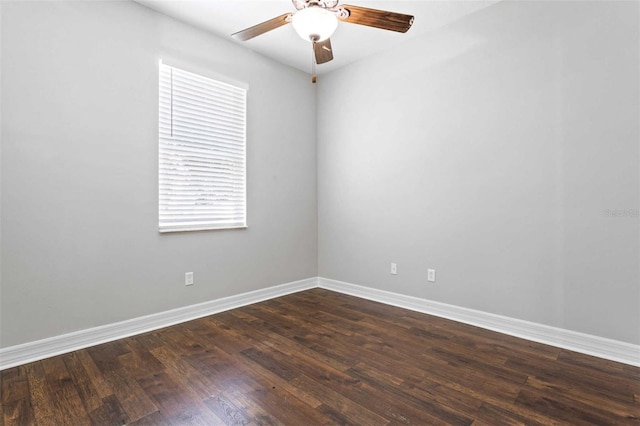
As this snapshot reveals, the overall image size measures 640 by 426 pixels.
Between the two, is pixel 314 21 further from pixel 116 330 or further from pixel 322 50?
pixel 116 330

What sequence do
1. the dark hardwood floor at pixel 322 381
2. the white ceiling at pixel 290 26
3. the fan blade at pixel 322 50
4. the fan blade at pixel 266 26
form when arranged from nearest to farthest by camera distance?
the dark hardwood floor at pixel 322 381 < the fan blade at pixel 266 26 < the fan blade at pixel 322 50 < the white ceiling at pixel 290 26

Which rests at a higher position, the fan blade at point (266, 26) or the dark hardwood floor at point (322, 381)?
the fan blade at point (266, 26)

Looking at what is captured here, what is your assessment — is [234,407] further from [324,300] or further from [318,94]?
[318,94]

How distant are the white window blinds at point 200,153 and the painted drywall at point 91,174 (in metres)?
0.12

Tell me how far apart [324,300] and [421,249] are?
125 centimetres

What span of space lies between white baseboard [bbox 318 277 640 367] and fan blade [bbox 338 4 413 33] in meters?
2.47

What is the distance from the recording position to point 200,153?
10.5 ft

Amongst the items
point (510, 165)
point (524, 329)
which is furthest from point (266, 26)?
point (524, 329)

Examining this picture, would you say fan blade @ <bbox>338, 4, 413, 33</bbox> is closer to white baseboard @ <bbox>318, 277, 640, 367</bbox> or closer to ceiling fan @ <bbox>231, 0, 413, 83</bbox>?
ceiling fan @ <bbox>231, 0, 413, 83</bbox>

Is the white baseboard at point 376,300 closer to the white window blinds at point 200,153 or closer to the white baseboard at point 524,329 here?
the white baseboard at point 524,329

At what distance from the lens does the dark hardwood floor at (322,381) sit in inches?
65.6

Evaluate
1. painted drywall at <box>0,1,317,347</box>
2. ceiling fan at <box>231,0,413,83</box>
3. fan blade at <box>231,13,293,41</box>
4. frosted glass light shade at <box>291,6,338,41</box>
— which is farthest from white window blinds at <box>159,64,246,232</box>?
frosted glass light shade at <box>291,6,338,41</box>

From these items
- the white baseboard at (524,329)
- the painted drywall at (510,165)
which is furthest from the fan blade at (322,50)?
the white baseboard at (524,329)

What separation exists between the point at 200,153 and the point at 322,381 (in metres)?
2.37
